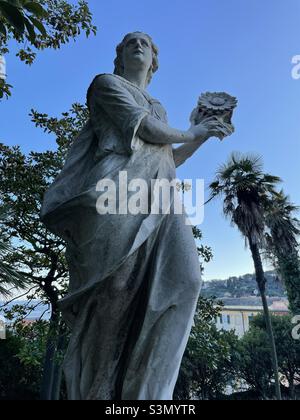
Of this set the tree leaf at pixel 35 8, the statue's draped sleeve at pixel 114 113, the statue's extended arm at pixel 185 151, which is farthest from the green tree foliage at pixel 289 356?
the tree leaf at pixel 35 8

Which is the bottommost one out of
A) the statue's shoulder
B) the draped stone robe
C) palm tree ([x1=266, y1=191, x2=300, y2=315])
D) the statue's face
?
the draped stone robe

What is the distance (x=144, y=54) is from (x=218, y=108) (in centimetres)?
79

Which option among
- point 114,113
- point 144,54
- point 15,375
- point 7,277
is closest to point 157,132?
point 114,113

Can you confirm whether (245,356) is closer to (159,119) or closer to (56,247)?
(56,247)

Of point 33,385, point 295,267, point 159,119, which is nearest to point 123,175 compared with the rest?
point 159,119

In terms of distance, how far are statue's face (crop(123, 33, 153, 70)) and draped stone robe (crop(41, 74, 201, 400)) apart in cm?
77

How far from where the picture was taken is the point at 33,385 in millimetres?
20500

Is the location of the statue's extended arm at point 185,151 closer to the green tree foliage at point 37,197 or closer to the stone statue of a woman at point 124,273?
the stone statue of a woman at point 124,273

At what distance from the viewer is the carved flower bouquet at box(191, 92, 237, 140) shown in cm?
341

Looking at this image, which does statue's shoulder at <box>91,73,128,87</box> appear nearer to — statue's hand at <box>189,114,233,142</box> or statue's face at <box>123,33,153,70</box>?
statue's face at <box>123,33,153,70</box>

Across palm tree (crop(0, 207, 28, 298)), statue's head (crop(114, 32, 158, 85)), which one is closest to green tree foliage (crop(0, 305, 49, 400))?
palm tree (crop(0, 207, 28, 298))

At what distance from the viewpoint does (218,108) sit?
134 inches

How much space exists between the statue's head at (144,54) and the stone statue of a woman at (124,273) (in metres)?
0.64

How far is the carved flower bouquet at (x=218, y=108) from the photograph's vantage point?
341 cm
